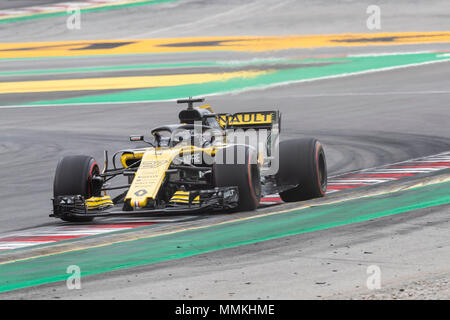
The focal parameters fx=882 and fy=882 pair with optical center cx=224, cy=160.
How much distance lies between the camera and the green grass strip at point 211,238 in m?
7.87

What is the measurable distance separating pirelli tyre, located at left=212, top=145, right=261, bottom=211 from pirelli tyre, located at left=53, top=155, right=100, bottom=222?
1.62m

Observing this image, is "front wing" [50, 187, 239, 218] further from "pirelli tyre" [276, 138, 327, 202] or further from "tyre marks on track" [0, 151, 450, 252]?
"pirelli tyre" [276, 138, 327, 202]

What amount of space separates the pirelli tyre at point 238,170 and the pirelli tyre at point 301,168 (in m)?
0.91

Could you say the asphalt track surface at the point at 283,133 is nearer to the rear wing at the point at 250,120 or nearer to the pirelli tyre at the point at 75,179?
the pirelli tyre at the point at 75,179

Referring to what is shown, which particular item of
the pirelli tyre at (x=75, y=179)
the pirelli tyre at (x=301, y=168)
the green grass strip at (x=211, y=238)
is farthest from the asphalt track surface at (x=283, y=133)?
the pirelli tyre at (x=301, y=168)

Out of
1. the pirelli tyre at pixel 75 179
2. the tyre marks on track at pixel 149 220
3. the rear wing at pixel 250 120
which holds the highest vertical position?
the rear wing at pixel 250 120

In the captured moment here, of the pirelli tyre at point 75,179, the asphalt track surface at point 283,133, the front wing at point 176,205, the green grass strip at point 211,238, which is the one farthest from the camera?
the pirelli tyre at point 75,179

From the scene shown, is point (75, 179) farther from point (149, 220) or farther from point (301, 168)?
point (301, 168)

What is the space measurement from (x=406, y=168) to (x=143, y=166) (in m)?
4.86

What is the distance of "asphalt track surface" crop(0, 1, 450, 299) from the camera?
716 centimetres

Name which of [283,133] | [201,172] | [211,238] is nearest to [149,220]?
[201,172]

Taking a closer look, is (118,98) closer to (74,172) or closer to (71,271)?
(74,172)

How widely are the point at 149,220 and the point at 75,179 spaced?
104 cm

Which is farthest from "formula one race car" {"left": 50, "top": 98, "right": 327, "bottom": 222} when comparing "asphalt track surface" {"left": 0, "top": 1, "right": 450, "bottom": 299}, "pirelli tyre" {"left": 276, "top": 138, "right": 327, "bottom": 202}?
"asphalt track surface" {"left": 0, "top": 1, "right": 450, "bottom": 299}
